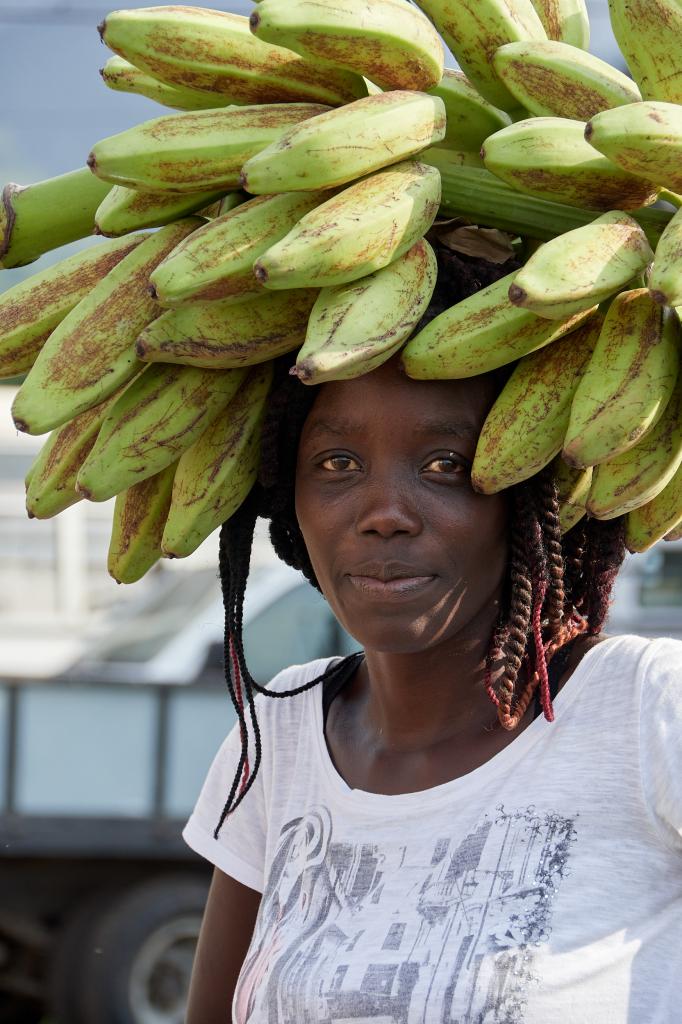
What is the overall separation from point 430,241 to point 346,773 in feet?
2.45

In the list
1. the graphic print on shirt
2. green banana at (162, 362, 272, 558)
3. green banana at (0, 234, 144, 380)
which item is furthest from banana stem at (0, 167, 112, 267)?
the graphic print on shirt

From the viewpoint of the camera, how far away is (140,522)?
189 centimetres

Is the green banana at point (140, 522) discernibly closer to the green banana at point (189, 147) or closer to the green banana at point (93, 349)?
the green banana at point (93, 349)

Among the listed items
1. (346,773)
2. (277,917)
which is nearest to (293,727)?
(346,773)

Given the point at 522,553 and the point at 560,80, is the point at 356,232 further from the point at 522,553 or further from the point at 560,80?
the point at 522,553

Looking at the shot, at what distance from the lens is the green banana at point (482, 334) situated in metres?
1.54

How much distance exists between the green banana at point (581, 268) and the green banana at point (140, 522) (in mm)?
640

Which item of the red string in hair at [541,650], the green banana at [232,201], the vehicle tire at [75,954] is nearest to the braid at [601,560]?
the red string in hair at [541,650]

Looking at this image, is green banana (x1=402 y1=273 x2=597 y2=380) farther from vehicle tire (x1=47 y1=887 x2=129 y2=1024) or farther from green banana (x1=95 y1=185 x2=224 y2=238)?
vehicle tire (x1=47 y1=887 x2=129 y2=1024)

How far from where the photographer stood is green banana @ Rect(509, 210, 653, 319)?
1.42 metres

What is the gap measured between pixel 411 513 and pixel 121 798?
3.65 m

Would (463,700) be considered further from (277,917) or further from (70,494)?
(70,494)

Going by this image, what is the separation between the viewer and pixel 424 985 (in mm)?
1528

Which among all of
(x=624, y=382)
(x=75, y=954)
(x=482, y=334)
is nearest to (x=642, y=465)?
(x=624, y=382)
